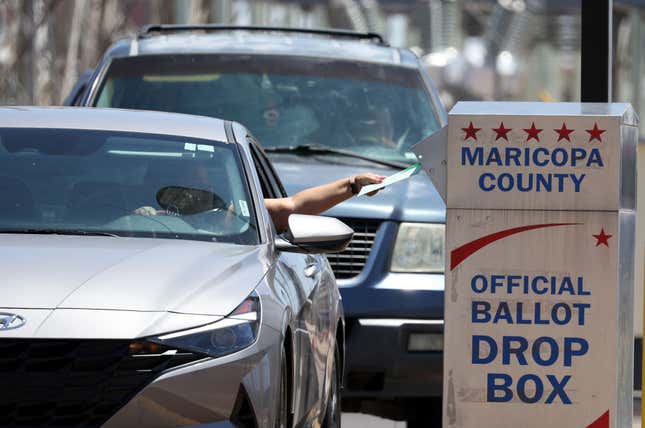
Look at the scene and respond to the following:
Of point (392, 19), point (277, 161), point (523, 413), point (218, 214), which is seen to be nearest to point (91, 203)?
point (218, 214)

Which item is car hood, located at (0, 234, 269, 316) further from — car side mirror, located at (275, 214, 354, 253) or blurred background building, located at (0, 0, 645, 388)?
blurred background building, located at (0, 0, 645, 388)

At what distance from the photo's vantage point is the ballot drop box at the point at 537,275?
19.9ft

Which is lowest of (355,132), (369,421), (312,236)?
(369,421)

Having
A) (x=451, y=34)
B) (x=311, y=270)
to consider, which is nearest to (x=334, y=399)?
(x=311, y=270)

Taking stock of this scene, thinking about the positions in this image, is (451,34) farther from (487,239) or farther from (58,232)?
(487,239)

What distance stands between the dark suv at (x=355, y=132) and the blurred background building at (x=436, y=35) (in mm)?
9816

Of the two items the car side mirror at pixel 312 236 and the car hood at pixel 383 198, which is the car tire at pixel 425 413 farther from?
the car side mirror at pixel 312 236

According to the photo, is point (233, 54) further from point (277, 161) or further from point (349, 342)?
point (349, 342)

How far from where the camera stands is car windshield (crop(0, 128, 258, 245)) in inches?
257

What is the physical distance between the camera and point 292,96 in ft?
34.4

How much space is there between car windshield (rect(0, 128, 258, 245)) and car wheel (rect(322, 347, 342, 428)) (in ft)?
4.07

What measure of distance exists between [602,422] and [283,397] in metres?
1.08

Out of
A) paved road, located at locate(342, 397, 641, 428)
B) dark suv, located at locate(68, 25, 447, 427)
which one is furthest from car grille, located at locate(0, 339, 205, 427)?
paved road, located at locate(342, 397, 641, 428)

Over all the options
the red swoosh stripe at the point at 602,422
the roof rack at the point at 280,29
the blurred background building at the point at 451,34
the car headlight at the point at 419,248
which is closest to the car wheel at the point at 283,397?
the red swoosh stripe at the point at 602,422
